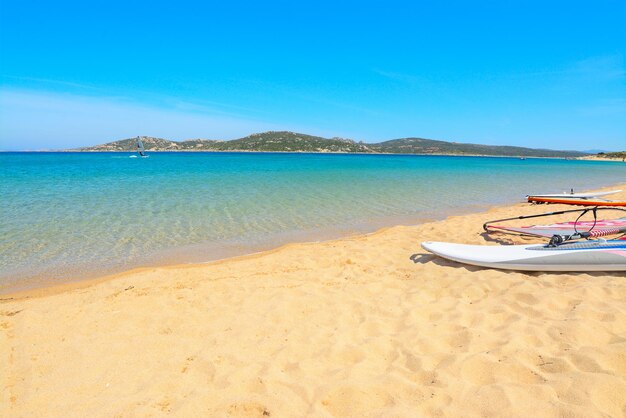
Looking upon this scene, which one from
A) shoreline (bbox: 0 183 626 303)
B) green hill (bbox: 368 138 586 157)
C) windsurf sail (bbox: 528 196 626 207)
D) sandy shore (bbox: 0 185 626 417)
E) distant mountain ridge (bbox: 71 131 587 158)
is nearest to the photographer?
sandy shore (bbox: 0 185 626 417)

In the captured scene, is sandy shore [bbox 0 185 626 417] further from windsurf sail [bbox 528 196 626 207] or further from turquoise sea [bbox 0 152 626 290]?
windsurf sail [bbox 528 196 626 207]

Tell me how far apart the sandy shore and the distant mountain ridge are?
14188 centimetres

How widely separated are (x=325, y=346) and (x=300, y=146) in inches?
5797

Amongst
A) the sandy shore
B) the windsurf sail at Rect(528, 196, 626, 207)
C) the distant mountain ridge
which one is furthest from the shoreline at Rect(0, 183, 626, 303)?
the distant mountain ridge

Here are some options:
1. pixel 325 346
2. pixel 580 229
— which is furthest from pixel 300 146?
pixel 325 346

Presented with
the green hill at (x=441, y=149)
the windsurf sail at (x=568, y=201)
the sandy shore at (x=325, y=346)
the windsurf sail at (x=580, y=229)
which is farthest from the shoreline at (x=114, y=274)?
the green hill at (x=441, y=149)

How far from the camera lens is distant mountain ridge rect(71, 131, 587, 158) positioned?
14862 centimetres

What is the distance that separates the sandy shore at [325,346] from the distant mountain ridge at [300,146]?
465ft

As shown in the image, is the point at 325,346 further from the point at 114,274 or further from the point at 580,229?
the point at 580,229

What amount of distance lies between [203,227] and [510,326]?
9.15m

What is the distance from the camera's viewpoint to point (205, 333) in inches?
157

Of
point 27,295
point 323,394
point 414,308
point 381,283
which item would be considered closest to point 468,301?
point 414,308

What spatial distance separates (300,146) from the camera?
485ft

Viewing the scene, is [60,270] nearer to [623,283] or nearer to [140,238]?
[140,238]
